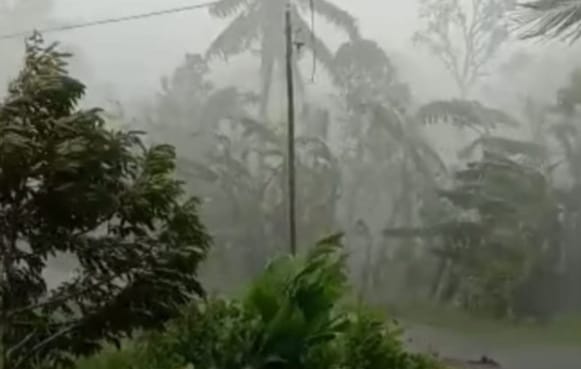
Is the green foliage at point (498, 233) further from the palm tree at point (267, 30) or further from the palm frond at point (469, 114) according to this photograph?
the palm tree at point (267, 30)

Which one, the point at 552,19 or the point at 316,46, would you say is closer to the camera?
the point at 552,19

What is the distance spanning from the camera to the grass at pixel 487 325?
6188mm

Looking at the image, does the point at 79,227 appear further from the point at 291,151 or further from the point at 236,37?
the point at 236,37

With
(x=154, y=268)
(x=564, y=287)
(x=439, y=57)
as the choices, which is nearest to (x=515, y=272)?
(x=564, y=287)

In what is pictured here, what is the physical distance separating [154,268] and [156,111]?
240 cm

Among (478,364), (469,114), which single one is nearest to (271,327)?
(478,364)

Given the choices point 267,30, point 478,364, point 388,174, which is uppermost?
point 267,30

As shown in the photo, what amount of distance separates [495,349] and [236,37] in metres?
2.38

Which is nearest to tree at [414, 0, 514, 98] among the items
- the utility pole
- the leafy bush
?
the utility pole

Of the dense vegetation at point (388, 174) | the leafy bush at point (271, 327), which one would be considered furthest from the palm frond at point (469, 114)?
the leafy bush at point (271, 327)

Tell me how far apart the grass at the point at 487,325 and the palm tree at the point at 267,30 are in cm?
152

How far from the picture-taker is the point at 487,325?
20.5 feet

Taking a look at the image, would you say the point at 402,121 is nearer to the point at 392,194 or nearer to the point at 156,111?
the point at 392,194

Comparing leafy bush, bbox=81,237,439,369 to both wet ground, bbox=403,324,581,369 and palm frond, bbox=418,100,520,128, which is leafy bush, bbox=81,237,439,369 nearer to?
wet ground, bbox=403,324,581,369
